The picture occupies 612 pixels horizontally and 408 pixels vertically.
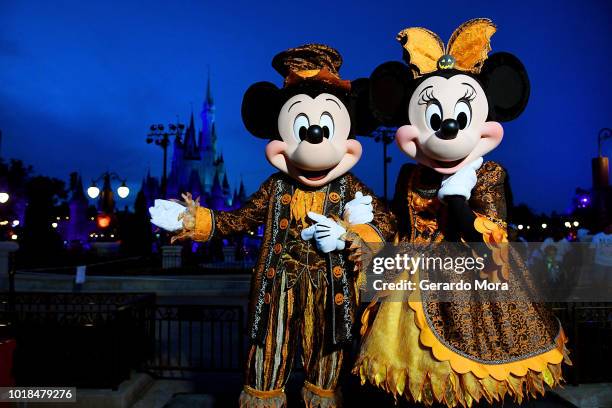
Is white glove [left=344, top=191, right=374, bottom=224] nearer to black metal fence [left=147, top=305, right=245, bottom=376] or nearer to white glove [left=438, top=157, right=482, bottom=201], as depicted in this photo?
white glove [left=438, top=157, right=482, bottom=201]

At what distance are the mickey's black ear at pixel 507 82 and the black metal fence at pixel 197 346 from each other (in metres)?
3.36

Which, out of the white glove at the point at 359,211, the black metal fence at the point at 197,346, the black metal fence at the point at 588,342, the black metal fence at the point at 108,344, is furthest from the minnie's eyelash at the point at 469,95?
the black metal fence at the point at 197,346

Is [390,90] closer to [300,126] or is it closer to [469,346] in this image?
[300,126]

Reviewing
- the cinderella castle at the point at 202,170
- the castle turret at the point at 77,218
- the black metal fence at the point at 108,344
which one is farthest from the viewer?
the cinderella castle at the point at 202,170

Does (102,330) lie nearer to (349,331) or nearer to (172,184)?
(349,331)

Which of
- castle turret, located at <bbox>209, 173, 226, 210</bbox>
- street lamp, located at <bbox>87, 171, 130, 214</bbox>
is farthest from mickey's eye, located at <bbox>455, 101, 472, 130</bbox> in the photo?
castle turret, located at <bbox>209, 173, 226, 210</bbox>

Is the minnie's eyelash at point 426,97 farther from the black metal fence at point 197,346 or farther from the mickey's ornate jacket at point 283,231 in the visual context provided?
the black metal fence at point 197,346

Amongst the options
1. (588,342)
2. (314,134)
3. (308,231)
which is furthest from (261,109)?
(588,342)

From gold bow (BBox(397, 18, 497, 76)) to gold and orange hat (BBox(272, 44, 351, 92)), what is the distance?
0.57m

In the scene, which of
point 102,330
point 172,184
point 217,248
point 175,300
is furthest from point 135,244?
point 172,184

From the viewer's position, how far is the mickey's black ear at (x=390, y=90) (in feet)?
11.6

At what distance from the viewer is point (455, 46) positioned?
3412 mm

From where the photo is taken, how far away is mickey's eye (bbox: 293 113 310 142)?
363 cm

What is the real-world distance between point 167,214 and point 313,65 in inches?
61.9
